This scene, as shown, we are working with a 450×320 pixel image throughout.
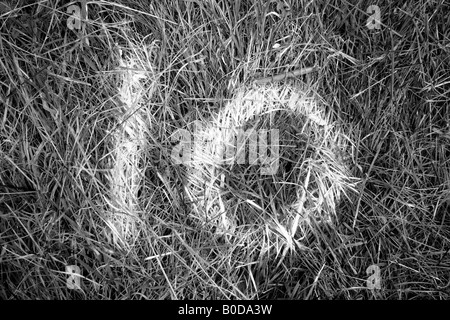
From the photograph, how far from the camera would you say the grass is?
113cm

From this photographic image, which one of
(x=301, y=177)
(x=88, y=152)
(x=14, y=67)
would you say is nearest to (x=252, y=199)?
(x=301, y=177)

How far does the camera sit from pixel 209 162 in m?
1.17

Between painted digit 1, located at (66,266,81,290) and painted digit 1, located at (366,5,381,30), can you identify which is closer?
painted digit 1, located at (66,266,81,290)

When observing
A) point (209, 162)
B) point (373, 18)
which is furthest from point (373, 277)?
point (373, 18)

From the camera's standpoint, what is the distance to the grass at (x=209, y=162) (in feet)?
3.71

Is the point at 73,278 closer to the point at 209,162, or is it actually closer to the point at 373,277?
the point at 209,162

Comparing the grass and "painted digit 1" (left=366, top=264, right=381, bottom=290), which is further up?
→ the grass

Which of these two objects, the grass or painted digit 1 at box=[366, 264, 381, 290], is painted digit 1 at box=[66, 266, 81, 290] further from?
painted digit 1 at box=[366, 264, 381, 290]

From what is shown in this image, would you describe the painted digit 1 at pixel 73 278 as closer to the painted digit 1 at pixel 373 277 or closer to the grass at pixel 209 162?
the grass at pixel 209 162

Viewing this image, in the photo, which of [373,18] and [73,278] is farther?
[373,18]

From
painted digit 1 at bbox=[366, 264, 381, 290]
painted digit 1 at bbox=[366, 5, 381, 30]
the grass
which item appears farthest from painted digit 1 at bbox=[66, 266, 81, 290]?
painted digit 1 at bbox=[366, 5, 381, 30]

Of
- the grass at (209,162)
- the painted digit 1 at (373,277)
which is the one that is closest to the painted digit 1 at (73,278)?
the grass at (209,162)

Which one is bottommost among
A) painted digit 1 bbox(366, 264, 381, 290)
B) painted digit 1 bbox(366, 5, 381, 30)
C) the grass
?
painted digit 1 bbox(366, 264, 381, 290)

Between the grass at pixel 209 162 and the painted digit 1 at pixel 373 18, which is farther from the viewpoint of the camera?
the painted digit 1 at pixel 373 18
